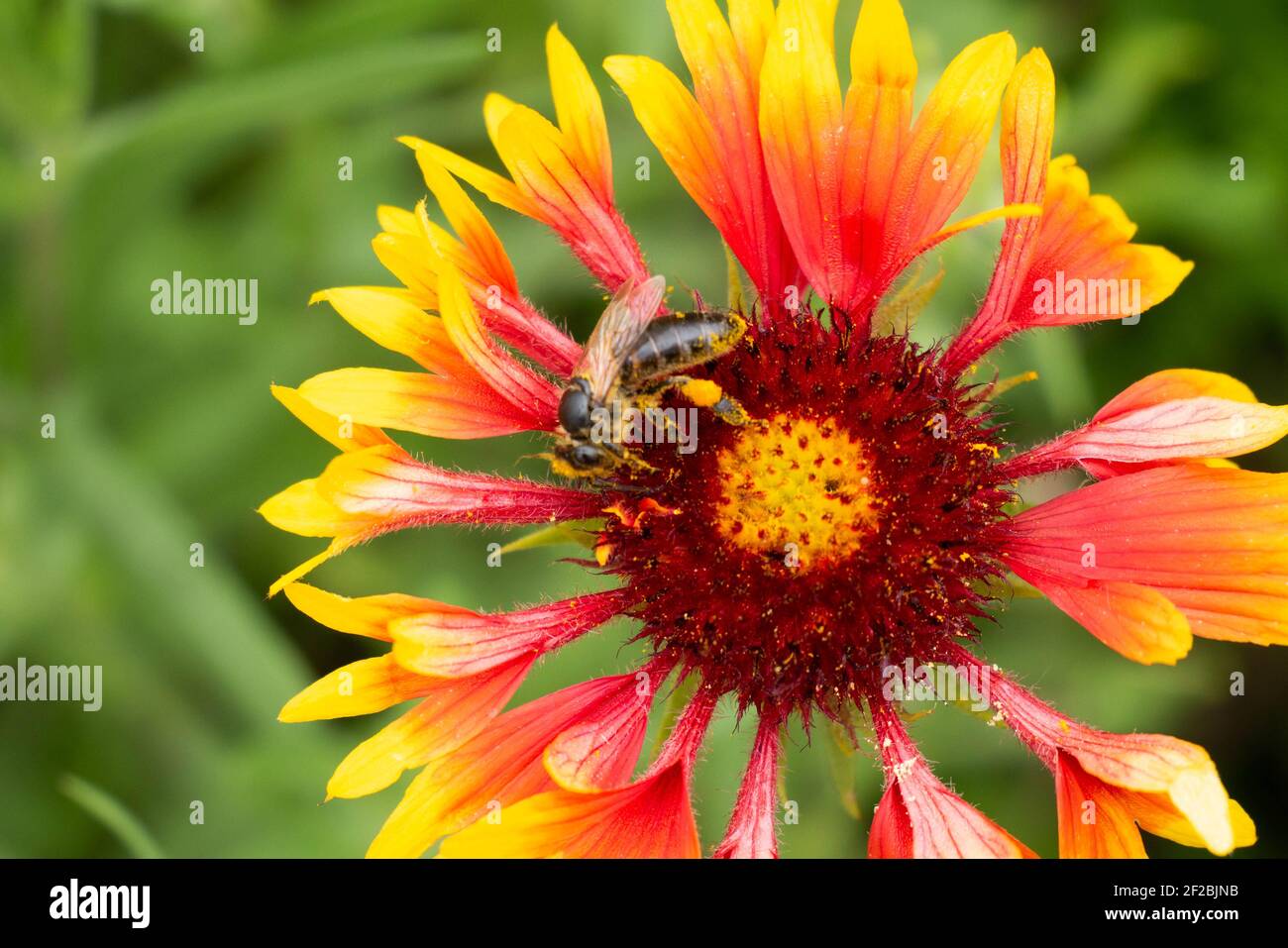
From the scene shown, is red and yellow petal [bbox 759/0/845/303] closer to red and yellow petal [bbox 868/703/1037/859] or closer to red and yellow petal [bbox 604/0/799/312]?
red and yellow petal [bbox 604/0/799/312]

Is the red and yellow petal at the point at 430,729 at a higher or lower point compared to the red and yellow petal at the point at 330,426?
lower

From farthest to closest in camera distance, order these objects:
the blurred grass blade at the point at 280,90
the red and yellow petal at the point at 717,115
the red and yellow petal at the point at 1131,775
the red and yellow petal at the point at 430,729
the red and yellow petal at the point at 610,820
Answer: the blurred grass blade at the point at 280,90
the red and yellow petal at the point at 717,115
the red and yellow petal at the point at 430,729
the red and yellow petal at the point at 610,820
the red and yellow petal at the point at 1131,775

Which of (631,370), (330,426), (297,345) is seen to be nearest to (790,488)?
(631,370)

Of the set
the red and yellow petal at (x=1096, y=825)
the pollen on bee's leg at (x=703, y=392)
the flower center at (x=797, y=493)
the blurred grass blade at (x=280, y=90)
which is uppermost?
the blurred grass blade at (x=280, y=90)

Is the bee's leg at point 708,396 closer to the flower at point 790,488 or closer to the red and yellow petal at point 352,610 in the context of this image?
the flower at point 790,488

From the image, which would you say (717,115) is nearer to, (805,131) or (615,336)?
(805,131)

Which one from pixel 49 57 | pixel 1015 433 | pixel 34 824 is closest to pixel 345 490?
pixel 49 57

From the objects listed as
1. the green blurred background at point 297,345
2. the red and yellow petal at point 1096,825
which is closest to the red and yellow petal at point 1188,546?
the red and yellow petal at point 1096,825
